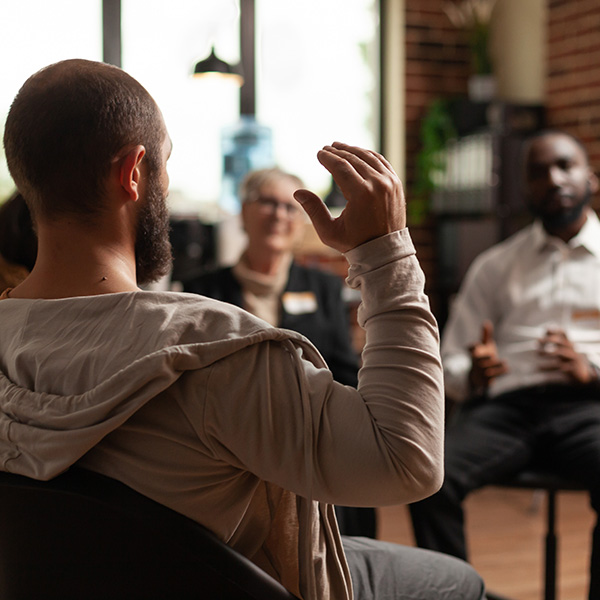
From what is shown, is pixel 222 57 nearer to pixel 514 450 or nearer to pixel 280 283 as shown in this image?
pixel 280 283

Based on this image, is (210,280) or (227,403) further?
(210,280)

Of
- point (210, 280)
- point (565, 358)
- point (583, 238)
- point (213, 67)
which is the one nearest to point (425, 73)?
point (213, 67)

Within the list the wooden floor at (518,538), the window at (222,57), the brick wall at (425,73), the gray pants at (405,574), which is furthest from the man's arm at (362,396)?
the brick wall at (425,73)

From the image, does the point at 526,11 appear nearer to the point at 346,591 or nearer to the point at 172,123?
the point at 172,123

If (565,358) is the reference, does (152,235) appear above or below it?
above

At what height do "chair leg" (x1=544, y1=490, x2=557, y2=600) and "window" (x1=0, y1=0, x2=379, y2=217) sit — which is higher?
"window" (x1=0, y1=0, x2=379, y2=217)

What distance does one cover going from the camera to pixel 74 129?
785 mm

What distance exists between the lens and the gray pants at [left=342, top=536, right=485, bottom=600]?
103cm

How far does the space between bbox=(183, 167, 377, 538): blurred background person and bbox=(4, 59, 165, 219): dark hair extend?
5.00 feet

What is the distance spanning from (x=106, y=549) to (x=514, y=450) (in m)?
1.39

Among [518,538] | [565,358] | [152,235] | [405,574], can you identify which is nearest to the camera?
[152,235]

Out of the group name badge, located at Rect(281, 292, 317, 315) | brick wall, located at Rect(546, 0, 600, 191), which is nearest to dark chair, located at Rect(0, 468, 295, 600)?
name badge, located at Rect(281, 292, 317, 315)

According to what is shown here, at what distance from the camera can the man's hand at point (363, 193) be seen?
2.63ft

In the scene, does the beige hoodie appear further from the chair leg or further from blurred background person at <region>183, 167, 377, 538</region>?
blurred background person at <region>183, 167, 377, 538</region>
